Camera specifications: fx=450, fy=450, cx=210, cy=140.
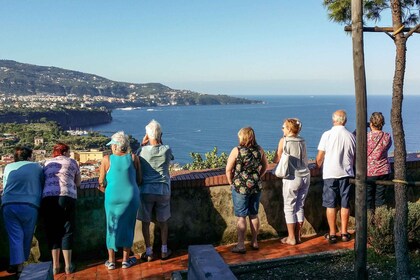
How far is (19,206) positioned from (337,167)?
10.5ft

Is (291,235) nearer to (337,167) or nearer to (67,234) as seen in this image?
(337,167)

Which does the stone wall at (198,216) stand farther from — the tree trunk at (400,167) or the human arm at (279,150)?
the tree trunk at (400,167)

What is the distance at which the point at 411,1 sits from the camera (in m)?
4.03

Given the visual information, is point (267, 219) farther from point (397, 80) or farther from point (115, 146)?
point (397, 80)

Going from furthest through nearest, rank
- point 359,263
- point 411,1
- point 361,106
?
point 411,1 → point 359,263 → point 361,106

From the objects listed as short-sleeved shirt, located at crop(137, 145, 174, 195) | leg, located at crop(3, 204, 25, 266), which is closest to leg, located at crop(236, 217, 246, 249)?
short-sleeved shirt, located at crop(137, 145, 174, 195)

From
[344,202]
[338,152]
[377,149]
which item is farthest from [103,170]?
[377,149]

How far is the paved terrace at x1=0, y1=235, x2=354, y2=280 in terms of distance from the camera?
427 cm

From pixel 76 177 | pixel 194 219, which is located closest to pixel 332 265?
pixel 194 219

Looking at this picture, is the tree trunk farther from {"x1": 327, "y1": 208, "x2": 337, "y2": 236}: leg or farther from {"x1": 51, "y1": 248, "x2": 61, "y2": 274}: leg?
{"x1": 51, "y1": 248, "x2": 61, "y2": 274}: leg

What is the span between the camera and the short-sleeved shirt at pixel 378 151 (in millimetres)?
4789

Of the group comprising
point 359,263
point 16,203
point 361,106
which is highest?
point 361,106

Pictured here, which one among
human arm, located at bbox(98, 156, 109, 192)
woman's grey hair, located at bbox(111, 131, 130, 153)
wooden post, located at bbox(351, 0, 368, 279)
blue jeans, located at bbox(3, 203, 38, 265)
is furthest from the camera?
human arm, located at bbox(98, 156, 109, 192)

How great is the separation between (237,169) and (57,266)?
200cm
